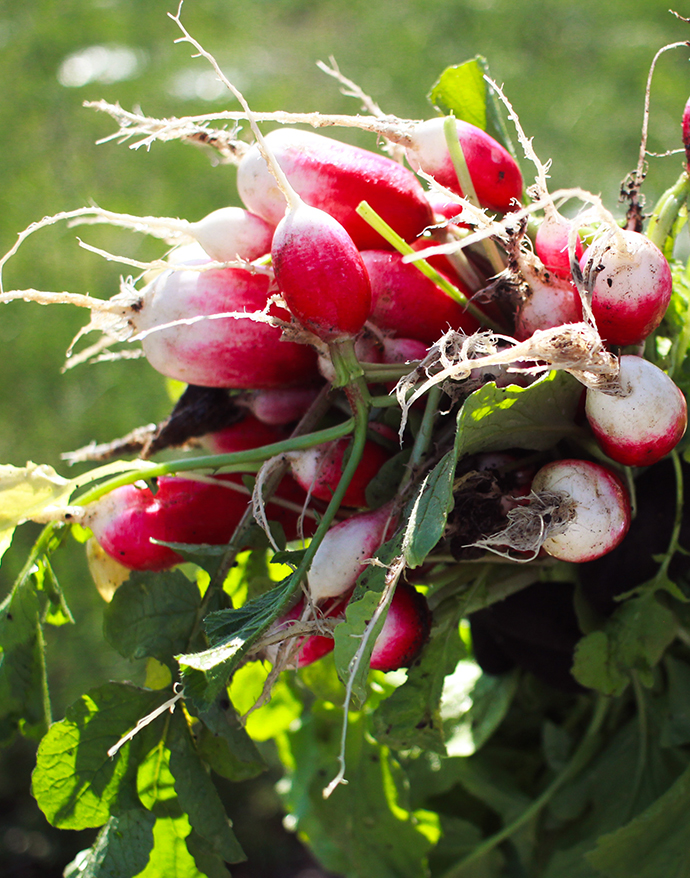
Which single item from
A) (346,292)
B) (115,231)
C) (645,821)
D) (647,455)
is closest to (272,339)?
(346,292)

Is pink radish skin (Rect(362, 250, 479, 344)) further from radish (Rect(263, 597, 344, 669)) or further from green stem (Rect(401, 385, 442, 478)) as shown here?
radish (Rect(263, 597, 344, 669))

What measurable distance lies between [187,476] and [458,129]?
48cm

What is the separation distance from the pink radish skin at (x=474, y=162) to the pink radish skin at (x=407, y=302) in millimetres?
100

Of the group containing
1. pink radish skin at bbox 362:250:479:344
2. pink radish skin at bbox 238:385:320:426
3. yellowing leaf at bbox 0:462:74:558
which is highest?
pink radish skin at bbox 362:250:479:344

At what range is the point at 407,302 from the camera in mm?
767

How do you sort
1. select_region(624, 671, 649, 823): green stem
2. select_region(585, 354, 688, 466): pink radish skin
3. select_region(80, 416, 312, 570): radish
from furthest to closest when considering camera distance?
select_region(624, 671, 649, 823): green stem < select_region(80, 416, 312, 570): radish < select_region(585, 354, 688, 466): pink radish skin

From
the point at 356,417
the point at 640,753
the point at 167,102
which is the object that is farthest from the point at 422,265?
the point at 167,102

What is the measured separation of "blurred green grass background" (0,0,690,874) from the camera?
102 inches

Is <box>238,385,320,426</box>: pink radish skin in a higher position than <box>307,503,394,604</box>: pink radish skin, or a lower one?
higher

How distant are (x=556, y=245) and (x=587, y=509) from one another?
0.86 ft

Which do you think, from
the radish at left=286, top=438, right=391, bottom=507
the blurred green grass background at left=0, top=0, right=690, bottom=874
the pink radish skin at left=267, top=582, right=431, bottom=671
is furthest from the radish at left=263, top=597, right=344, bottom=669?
the blurred green grass background at left=0, top=0, right=690, bottom=874

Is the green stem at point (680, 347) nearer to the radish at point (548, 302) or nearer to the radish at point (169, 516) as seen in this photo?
the radish at point (548, 302)

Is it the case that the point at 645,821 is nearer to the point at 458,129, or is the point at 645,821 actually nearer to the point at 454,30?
the point at 458,129

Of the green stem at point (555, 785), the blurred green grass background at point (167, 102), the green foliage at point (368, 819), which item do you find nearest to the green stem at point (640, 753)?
the green stem at point (555, 785)
